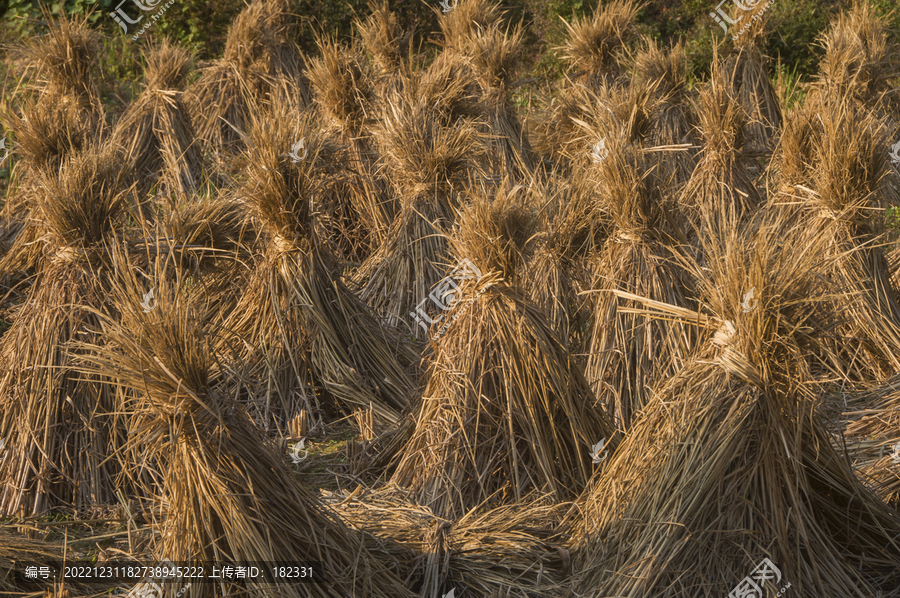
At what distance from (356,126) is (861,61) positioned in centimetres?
354

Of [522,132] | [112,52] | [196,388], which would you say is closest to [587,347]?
[196,388]

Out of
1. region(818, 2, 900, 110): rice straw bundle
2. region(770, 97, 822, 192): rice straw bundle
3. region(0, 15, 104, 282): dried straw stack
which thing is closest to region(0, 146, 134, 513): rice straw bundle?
region(0, 15, 104, 282): dried straw stack

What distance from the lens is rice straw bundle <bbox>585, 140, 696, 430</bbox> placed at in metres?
3.45

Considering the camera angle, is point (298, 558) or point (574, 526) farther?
point (574, 526)

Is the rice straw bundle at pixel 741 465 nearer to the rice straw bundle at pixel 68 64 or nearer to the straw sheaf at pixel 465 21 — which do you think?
the straw sheaf at pixel 465 21

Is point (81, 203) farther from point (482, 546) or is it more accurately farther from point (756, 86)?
point (756, 86)

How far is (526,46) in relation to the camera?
414 inches

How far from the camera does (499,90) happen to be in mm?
6344

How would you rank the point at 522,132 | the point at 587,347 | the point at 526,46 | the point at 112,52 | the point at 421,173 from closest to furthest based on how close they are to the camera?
the point at 587,347 < the point at 421,173 < the point at 522,132 < the point at 112,52 < the point at 526,46

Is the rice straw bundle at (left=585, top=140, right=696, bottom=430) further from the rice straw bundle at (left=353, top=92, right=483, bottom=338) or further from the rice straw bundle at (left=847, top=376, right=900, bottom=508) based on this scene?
the rice straw bundle at (left=353, top=92, right=483, bottom=338)

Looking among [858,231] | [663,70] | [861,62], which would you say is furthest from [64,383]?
[861,62]

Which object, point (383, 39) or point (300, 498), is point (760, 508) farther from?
point (383, 39)

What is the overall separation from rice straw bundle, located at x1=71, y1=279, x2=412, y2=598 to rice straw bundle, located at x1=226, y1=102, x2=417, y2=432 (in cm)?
156

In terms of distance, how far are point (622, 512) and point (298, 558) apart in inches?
36.8
